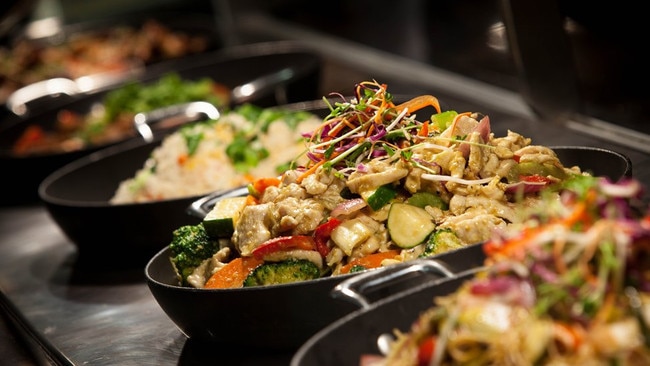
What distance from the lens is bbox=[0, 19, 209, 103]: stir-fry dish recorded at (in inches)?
231

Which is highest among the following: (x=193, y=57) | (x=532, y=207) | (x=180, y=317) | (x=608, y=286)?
(x=608, y=286)

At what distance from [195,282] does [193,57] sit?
3704mm

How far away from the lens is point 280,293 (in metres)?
1.83

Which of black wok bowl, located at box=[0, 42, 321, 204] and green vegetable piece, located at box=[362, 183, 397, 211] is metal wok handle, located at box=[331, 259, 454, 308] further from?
black wok bowl, located at box=[0, 42, 321, 204]

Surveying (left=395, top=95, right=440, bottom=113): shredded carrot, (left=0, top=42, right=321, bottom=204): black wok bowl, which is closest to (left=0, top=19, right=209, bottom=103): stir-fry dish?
(left=0, top=42, right=321, bottom=204): black wok bowl

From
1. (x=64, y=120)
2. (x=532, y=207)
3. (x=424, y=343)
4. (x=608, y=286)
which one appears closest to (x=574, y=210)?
(x=608, y=286)

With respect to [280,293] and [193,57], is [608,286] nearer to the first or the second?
[280,293]

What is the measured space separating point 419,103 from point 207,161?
3.67 ft

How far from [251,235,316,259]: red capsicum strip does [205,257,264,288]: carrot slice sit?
0.05 metres

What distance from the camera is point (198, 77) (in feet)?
16.3

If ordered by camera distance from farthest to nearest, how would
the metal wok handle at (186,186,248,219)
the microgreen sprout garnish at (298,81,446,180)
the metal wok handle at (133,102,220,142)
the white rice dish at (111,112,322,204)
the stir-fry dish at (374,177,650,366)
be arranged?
the metal wok handle at (133,102,220,142), the white rice dish at (111,112,322,204), the metal wok handle at (186,186,248,219), the microgreen sprout garnish at (298,81,446,180), the stir-fry dish at (374,177,650,366)

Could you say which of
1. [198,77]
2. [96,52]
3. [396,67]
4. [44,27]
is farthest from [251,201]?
[44,27]

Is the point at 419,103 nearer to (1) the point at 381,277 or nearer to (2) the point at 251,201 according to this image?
(2) the point at 251,201

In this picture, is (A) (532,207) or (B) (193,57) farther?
(B) (193,57)
